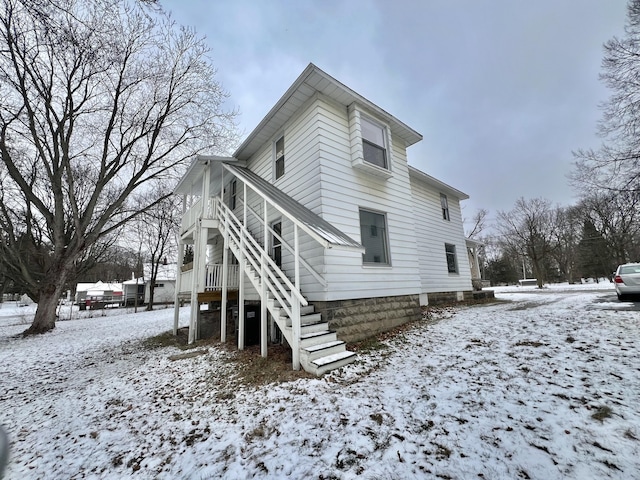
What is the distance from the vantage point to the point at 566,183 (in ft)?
41.3

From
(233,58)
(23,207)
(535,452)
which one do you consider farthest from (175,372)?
(23,207)

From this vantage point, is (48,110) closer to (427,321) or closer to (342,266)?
(342,266)

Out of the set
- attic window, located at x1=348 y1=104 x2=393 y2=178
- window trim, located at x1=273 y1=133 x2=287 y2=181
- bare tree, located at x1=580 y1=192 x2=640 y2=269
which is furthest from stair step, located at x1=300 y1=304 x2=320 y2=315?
bare tree, located at x1=580 y1=192 x2=640 y2=269

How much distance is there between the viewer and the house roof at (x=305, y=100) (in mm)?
6613

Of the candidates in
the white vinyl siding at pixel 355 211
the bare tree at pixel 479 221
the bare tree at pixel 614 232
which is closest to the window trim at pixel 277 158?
the white vinyl siding at pixel 355 211

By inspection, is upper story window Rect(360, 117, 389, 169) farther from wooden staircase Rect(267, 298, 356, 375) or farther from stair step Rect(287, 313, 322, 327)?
wooden staircase Rect(267, 298, 356, 375)

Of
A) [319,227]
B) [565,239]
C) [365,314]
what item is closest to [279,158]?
[319,227]

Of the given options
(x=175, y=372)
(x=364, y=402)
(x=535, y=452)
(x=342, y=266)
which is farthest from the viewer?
(x=342, y=266)

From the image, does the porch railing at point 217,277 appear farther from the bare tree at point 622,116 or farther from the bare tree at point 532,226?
the bare tree at point 532,226

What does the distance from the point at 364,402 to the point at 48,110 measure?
52.2ft

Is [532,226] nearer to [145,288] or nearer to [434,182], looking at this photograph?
[434,182]

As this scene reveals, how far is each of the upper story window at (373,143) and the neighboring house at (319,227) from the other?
1.4 inches

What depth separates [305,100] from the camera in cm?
727

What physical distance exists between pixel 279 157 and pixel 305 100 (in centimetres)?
196
